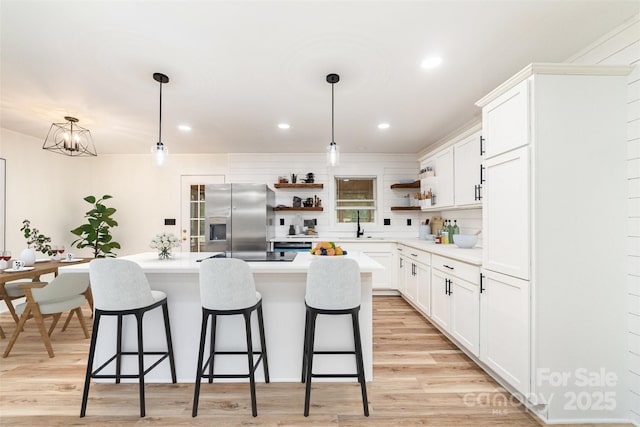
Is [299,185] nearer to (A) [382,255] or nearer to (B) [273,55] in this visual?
(A) [382,255]

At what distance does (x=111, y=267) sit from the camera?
1966 mm

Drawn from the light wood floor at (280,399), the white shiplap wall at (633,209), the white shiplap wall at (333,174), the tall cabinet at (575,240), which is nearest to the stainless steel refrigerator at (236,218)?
the white shiplap wall at (333,174)

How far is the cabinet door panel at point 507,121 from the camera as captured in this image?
1.96 metres

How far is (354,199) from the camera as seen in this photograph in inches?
221

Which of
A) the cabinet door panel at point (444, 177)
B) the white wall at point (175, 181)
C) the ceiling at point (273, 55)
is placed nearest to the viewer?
the ceiling at point (273, 55)

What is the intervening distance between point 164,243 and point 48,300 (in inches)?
57.8

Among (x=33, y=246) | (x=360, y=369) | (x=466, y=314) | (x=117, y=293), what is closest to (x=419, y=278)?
(x=466, y=314)

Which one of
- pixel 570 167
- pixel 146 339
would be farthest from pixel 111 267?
pixel 570 167

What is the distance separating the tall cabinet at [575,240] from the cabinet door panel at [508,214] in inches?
1.5

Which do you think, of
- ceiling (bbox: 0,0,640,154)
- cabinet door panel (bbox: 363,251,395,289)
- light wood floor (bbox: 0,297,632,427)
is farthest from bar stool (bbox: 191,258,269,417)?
cabinet door panel (bbox: 363,251,395,289)

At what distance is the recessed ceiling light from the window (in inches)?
127

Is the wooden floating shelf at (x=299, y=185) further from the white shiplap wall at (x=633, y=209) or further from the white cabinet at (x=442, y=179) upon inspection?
the white shiplap wall at (x=633, y=209)

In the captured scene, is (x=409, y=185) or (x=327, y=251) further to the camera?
(x=409, y=185)

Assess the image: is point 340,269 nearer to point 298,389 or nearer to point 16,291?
point 298,389
